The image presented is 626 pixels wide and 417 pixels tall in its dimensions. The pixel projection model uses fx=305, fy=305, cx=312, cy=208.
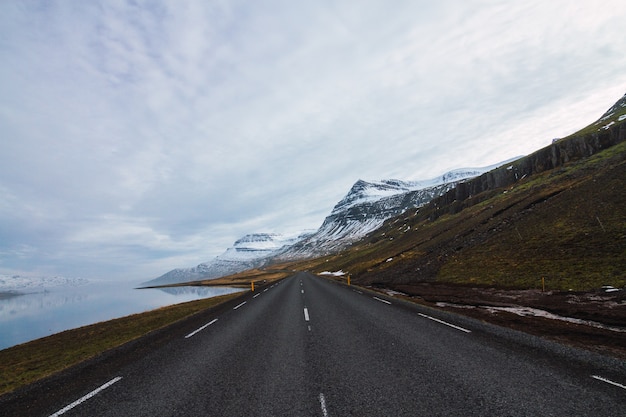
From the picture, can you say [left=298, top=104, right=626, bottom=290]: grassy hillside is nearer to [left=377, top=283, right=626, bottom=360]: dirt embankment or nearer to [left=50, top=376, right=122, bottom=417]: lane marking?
[left=377, top=283, right=626, bottom=360]: dirt embankment

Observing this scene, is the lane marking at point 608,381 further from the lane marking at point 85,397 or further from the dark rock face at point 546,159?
the dark rock face at point 546,159

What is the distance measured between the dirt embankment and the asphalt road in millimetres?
1603

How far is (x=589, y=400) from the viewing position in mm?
5465

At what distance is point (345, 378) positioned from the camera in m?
6.88

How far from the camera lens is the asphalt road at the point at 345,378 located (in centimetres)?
548

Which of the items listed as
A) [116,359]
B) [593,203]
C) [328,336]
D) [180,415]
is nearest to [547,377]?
[328,336]

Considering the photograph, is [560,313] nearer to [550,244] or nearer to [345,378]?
[345,378]

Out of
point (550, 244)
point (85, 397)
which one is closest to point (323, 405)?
point (85, 397)

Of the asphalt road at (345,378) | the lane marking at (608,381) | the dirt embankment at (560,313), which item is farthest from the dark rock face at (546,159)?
the lane marking at (608,381)

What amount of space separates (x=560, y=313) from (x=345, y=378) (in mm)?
13941

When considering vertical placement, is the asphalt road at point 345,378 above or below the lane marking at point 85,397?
below

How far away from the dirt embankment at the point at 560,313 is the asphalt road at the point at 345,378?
1603 mm

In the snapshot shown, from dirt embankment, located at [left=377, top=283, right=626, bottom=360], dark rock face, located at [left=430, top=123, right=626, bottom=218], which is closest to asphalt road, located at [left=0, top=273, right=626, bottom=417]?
dirt embankment, located at [left=377, top=283, right=626, bottom=360]

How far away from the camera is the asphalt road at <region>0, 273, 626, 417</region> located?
5.48m
